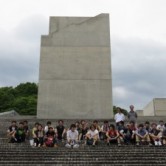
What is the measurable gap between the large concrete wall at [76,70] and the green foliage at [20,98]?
70.5ft

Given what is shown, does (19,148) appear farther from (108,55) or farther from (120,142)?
(108,55)

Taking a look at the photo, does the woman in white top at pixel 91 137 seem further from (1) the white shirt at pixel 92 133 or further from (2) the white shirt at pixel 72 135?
(2) the white shirt at pixel 72 135

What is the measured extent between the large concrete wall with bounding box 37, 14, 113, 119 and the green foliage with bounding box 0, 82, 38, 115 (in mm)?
21503

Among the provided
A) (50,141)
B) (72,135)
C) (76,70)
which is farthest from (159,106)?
(50,141)

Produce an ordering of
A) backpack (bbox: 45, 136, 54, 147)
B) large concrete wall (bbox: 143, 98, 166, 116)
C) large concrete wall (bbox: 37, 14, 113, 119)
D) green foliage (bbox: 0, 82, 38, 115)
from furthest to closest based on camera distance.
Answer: green foliage (bbox: 0, 82, 38, 115)
large concrete wall (bbox: 143, 98, 166, 116)
large concrete wall (bbox: 37, 14, 113, 119)
backpack (bbox: 45, 136, 54, 147)

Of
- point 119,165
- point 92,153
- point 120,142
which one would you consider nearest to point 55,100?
point 120,142

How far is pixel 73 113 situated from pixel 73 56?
11.3 feet

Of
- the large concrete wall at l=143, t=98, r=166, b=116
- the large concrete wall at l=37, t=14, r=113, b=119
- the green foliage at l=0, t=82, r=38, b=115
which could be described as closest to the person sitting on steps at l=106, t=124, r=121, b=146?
the large concrete wall at l=37, t=14, r=113, b=119

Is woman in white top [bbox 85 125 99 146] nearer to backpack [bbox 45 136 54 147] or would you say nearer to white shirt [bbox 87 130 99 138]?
white shirt [bbox 87 130 99 138]

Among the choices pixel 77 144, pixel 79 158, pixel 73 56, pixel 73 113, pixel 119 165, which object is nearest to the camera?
pixel 119 165

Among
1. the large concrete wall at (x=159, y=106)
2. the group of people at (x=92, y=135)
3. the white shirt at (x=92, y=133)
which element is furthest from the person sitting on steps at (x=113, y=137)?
the large concrete wall at (x=159, y=106)

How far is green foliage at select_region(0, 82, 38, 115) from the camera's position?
39656 millimetres

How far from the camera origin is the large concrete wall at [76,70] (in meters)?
17.7

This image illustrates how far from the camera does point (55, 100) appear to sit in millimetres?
17812
